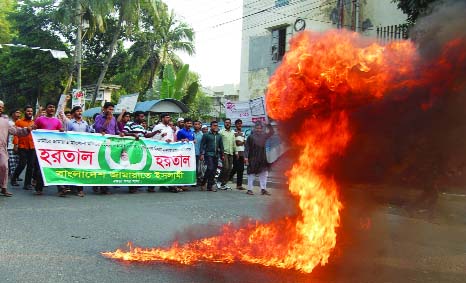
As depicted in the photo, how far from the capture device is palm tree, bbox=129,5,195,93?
26922 mm

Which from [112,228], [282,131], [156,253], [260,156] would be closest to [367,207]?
[282,131]

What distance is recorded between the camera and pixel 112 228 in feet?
19.3

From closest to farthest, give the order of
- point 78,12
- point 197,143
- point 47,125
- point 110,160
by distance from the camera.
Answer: point 47,125 → point 110,160 → point 197,143 → point 78,12

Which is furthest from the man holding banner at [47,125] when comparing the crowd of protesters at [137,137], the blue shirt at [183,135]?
the blue shirt at [183,135]

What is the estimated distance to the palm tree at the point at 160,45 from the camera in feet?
88.3

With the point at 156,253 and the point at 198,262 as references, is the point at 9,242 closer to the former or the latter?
the point at 156,253

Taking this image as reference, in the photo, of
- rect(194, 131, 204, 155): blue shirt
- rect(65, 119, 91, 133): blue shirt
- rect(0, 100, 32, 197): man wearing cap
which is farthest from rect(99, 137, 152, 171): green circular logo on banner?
rect(0, 100, 32, 197): man wearing cap

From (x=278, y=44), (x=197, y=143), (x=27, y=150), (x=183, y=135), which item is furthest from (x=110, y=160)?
(x=278, y=44)

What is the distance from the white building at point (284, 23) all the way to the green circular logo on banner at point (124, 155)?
301 inches

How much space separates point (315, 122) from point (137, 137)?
5966 millimetres

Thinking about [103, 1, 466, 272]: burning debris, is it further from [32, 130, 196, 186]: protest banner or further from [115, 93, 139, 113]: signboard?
[115, 93, 139, 113]: signboard

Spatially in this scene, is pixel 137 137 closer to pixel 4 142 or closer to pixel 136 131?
pixel 136 131

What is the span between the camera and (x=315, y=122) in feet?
14.3

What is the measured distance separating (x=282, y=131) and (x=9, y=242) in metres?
3.28
